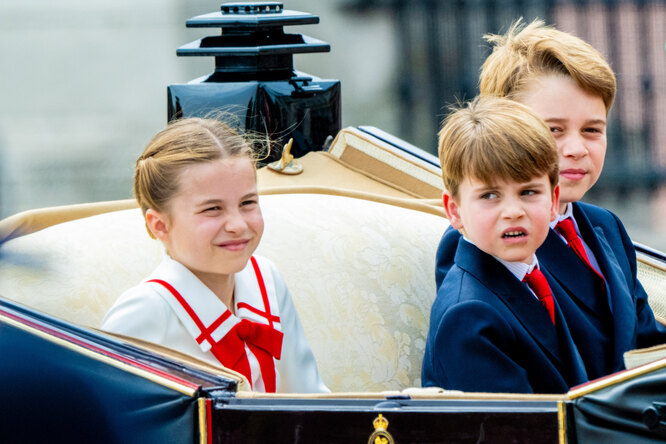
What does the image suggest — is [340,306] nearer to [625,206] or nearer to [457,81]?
[625,206]

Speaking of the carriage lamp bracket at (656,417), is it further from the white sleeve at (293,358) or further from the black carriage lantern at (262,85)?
the black carriage lantern at (262,85)

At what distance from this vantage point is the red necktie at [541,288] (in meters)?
1.27

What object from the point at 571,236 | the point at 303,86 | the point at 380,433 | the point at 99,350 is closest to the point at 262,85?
the point at 303,86

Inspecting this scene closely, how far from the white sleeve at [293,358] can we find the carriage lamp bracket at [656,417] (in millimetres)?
602

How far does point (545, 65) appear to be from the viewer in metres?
1.46

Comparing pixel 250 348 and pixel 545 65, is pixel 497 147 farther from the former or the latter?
pixel 250 348

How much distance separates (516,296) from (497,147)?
0.69 ft

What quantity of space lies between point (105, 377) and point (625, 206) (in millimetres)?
5061

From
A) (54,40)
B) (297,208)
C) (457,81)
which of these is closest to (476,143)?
(297,208)

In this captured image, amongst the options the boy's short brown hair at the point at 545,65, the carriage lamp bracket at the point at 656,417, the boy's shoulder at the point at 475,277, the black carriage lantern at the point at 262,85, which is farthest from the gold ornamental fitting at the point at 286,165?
the carriage lamp bracket at the point at 656,417

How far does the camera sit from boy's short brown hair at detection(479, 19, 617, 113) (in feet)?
4.70

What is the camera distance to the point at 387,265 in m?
1.62

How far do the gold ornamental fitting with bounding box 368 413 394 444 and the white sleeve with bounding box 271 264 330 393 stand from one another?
451mm

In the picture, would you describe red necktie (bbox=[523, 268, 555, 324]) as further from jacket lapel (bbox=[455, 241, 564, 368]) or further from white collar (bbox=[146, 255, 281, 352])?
white collar (bbox=[146, 255, 281, 352])
